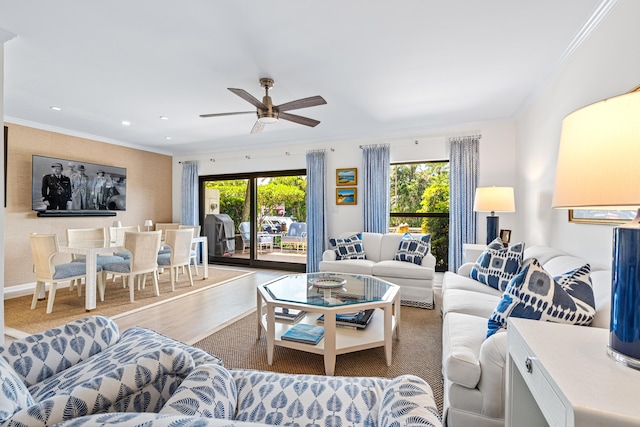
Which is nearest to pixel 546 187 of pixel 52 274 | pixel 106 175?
pixel 52 274

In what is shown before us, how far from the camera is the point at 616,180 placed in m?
0.76

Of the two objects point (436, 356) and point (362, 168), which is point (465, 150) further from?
point (436, 356)

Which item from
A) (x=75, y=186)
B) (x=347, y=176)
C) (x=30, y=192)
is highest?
(x=347, y=176)

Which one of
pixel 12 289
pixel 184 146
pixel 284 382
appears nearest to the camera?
pixel 284 382

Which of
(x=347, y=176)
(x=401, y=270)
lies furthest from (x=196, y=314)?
(x=347, y=176)

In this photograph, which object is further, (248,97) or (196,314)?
(196,314)

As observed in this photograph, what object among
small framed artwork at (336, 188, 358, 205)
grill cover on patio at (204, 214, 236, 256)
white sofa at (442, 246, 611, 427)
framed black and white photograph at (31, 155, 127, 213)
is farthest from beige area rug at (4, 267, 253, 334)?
white sofa at (442, 246, 611, 427)

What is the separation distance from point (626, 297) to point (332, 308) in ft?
5.08

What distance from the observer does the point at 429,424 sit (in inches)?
30.4

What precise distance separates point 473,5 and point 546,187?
201 centimetres

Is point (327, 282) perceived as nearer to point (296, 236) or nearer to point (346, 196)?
point (346, 196)

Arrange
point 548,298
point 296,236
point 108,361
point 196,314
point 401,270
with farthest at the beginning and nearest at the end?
point 296,236 → point 401,270 → point 196,314 → point 548,298 → point 108,361

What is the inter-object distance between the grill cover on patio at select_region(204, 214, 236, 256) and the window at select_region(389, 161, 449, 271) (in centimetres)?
351

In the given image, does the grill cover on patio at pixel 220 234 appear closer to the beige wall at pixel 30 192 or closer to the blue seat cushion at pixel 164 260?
the beige wall at pixel 30 192
